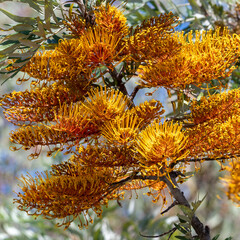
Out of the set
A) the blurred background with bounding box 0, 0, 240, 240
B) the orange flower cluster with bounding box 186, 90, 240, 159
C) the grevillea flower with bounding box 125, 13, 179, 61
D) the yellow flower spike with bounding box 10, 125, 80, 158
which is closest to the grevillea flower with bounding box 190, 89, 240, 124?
the orange flower cluster with bounding box 186, 90, 240, 159

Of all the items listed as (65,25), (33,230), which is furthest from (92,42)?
(33,230)

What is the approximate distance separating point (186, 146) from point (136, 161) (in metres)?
0.08

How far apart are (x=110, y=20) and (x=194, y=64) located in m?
0.14

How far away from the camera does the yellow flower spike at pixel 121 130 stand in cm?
49

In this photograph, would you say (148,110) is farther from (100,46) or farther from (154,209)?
(154,209)

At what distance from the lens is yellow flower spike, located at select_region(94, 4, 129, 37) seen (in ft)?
1.66

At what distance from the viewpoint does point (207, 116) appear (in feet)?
1.89

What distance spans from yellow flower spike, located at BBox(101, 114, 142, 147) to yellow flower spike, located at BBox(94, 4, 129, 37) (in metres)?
0.13

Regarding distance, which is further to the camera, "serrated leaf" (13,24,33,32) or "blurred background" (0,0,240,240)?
"blurred background" (0,0,240,240)

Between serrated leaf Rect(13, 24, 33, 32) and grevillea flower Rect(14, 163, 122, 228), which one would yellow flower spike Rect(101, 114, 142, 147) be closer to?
grevillea flower Rect(14, 163, 122, 228)

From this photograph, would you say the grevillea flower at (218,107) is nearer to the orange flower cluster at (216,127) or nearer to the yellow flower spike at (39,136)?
the orange flower cluster at (216,127)

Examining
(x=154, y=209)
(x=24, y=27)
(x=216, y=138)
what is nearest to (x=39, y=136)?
(x=24, y=27)


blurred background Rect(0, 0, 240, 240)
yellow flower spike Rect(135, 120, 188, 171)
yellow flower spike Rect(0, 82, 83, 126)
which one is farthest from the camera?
blurred background Rect(0, 0, 240, 240)

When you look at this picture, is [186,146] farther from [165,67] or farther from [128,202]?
[128,202]
